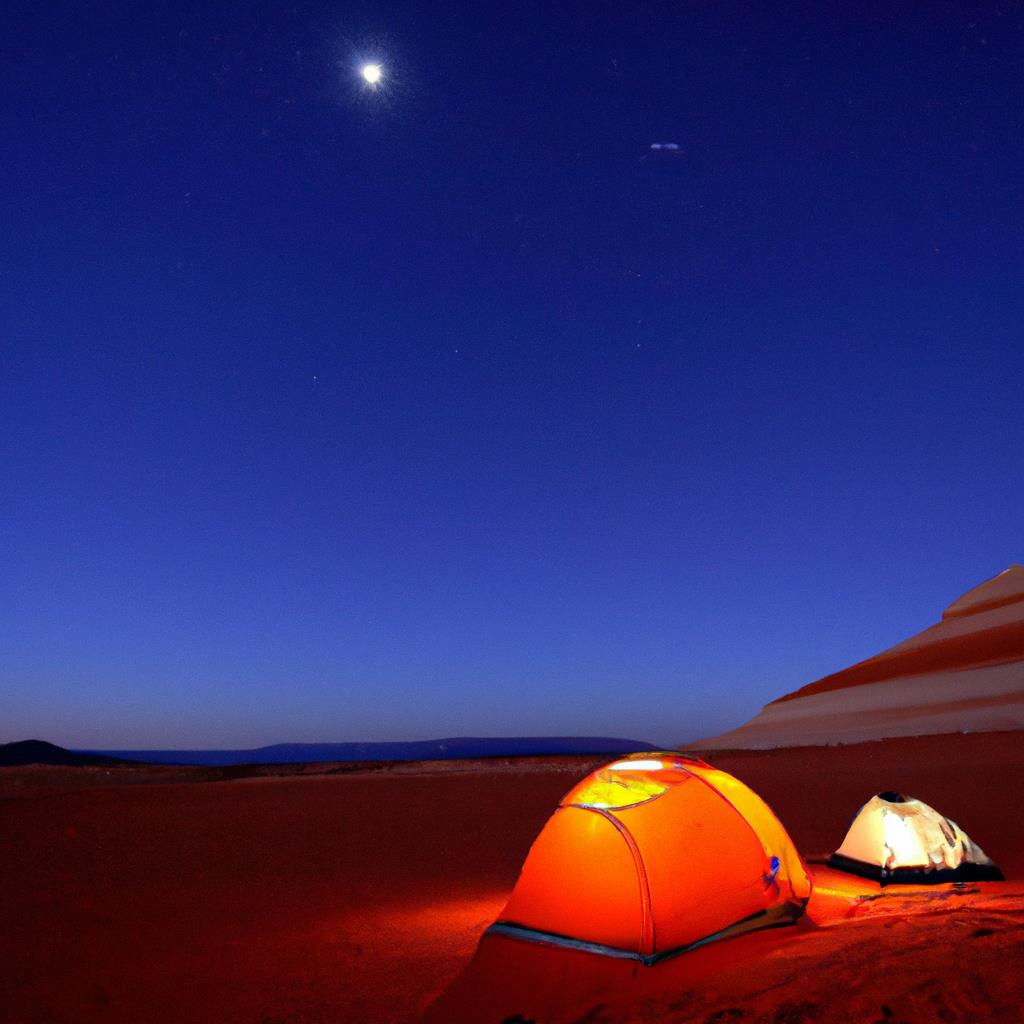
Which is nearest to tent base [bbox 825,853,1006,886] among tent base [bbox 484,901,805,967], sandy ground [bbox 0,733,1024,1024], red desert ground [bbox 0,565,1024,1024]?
red desert ground [bbox 0,565,1024,1024]

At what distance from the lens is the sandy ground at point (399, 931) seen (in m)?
3.85

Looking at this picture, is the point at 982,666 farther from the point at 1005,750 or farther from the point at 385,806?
the point at 385,806

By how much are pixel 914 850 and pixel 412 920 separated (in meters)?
4.53

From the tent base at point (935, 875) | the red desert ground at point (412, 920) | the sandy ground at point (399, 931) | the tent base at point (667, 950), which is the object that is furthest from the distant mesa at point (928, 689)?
the tent base at point (667, 950)

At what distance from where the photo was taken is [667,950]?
4906 millimetres

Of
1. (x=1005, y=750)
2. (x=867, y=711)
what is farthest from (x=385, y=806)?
(x=867, y=711)

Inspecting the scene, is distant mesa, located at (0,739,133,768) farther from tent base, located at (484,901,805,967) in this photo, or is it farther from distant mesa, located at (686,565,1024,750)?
tent base, located at (484,901,805,967)

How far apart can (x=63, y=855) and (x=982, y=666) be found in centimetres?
3506

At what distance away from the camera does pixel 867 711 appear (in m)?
35.4

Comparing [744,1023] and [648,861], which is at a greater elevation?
[648,861]

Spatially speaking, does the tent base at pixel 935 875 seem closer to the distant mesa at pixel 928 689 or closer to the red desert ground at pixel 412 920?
the red desert ground at pixel 412 920

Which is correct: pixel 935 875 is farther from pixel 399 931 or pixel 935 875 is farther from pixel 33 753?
pixel 33 753

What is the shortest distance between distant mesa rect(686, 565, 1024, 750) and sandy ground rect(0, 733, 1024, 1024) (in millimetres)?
18227

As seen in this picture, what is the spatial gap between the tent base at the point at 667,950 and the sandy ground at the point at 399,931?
6 cm
